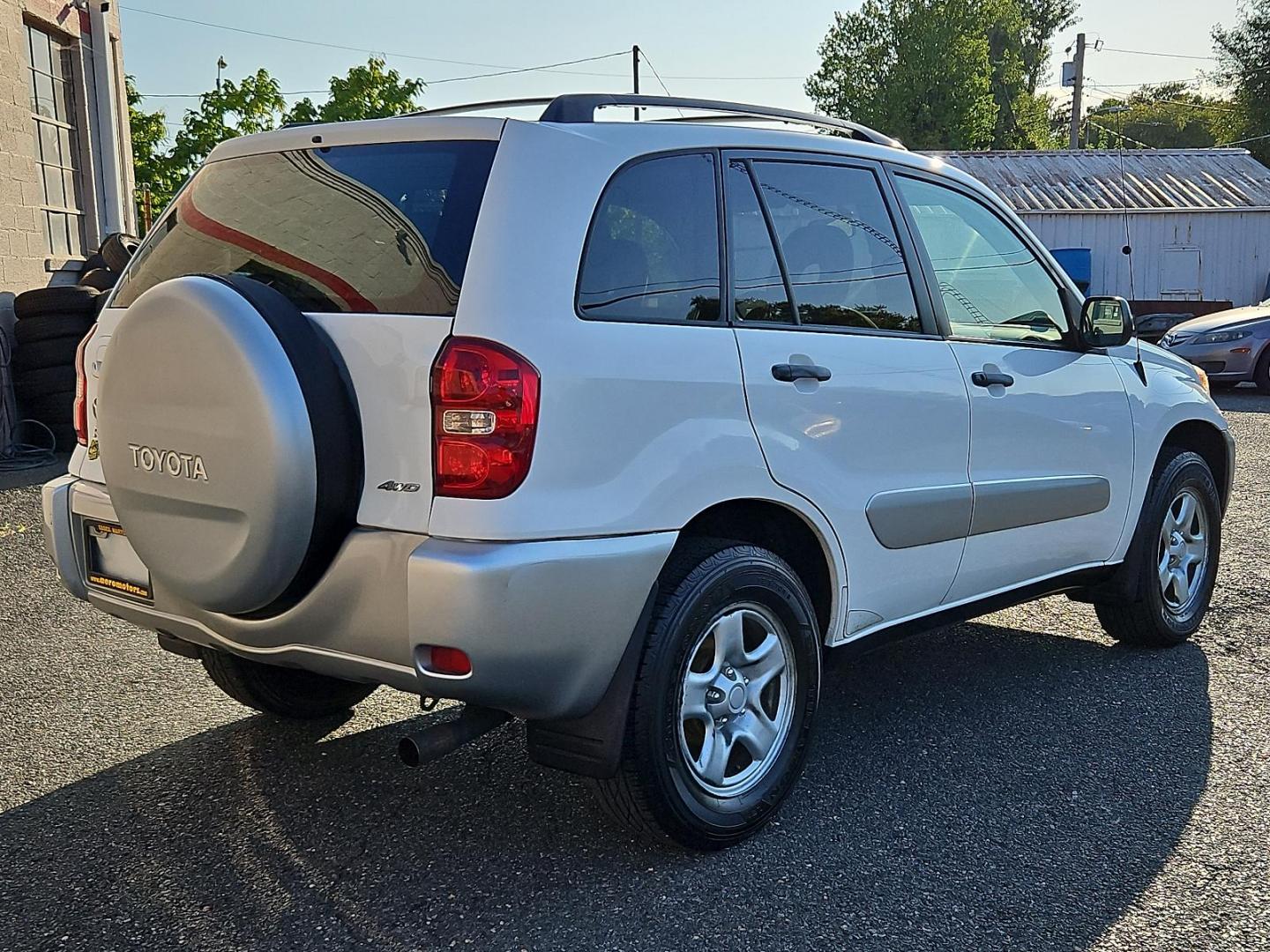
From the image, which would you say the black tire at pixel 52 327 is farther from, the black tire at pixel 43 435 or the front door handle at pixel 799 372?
the front door handle at pixel 799 372

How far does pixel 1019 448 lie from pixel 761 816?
1613 millimetres

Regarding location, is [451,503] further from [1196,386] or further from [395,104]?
[395,104]

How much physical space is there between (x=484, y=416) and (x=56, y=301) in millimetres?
8377

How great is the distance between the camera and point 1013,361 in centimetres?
415

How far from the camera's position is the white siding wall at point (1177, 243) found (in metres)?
27.5

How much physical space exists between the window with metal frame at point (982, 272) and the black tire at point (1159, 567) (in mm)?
895

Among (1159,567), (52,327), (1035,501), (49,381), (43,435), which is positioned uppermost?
(52,327)

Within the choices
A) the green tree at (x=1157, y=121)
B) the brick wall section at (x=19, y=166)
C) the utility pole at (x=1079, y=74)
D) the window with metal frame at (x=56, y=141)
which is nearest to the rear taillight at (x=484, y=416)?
the brick wall section at (x=19, y=166)

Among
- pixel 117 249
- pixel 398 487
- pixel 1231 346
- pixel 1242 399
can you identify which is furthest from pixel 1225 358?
pixel 398 487

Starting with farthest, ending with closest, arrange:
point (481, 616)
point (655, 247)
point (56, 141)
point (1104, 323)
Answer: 1. point (56, 141)
2. point (1104, 323)
3. point (655, 247)
4. point (481, 616)

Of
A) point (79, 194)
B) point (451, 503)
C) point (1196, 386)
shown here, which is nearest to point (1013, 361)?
point (1196, 386)

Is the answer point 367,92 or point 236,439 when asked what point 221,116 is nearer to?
point 367,92

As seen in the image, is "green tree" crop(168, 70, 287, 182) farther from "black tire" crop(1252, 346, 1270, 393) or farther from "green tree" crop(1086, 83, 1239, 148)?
"green tree" crop(1086, 83, 1239, 148)

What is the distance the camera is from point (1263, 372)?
15680mm
